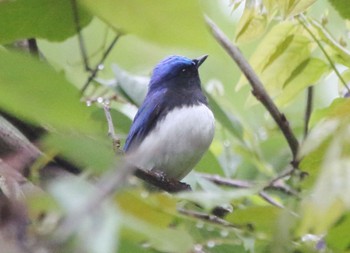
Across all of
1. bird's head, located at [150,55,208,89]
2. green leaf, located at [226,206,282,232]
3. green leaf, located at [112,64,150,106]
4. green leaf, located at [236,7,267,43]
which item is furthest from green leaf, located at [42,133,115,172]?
bird's head, located at [150,55,208,89]

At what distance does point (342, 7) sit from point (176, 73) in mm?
1352

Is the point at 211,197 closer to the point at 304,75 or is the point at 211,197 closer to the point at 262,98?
the point at 304,75

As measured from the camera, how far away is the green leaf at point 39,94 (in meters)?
0.31

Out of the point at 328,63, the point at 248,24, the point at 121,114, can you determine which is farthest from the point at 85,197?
the point at 121,114

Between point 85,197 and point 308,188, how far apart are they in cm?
20

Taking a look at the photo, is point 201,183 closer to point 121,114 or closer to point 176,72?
point 121,114

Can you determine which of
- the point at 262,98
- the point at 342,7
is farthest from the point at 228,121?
the point at 342,7

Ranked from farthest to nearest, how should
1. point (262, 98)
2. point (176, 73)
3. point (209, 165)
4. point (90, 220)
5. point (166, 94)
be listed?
point (176, 73)
point (166, 94)
point (209, 165)
point (262, 98)
point (90, 220)

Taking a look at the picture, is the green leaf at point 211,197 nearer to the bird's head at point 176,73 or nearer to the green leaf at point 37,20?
the green leaf at point 37,20

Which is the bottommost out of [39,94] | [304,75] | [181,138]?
[181,138]

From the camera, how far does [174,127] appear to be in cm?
172

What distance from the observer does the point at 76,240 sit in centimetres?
30

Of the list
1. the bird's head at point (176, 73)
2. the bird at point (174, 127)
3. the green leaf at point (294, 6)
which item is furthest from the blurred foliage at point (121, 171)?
the bird's head at point (176, 73)

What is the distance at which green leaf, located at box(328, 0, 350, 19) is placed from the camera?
2.27 feet
